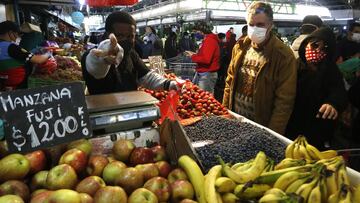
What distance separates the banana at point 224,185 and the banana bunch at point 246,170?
0.05 m

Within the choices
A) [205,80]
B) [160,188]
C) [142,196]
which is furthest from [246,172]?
[205,80]

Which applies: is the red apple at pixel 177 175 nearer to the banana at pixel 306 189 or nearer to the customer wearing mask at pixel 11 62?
the banana at pixel 306 189

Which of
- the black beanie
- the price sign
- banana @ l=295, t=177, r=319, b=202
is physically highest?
the black beanie

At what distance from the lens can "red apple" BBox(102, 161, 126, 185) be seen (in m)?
1.61

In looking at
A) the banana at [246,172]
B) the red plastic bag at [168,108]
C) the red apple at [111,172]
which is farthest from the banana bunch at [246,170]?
the red plastic bag at [168,108]

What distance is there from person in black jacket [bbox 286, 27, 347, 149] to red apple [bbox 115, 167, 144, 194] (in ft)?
6.49

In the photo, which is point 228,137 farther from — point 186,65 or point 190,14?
point 190,14

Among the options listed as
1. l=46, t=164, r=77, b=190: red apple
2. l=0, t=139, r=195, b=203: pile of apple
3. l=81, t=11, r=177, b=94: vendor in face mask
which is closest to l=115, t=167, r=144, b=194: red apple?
l=0, t=139, r=195, b=203: pile of apple

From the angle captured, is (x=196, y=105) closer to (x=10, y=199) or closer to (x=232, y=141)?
(x=232, y=141)

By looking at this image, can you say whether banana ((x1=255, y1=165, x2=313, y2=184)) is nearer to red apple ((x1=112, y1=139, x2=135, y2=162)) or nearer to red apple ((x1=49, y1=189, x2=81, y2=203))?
red apple ((x1=112, y1=139, x2=135, y2=162))

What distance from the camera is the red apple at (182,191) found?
5.02ft

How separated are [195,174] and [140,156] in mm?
353

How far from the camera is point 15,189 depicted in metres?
1.46

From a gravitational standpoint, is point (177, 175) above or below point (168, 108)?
below
